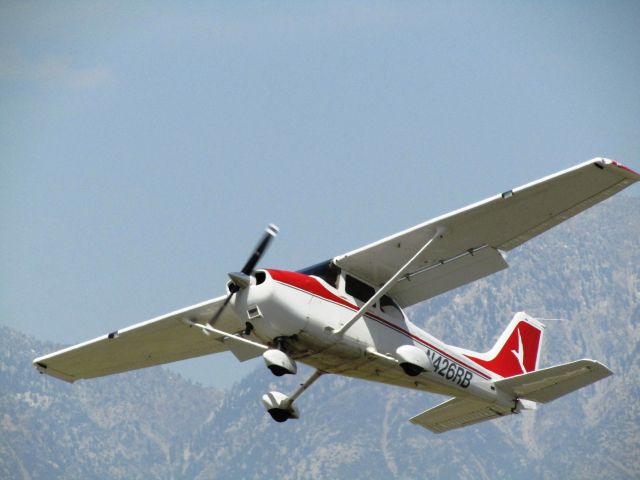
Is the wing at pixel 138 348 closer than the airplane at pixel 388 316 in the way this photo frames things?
No

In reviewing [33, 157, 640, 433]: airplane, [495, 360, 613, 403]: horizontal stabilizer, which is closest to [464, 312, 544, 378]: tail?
[33, 157, 640, 433]: airplane

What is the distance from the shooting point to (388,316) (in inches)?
902

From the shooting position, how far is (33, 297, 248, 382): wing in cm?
2462

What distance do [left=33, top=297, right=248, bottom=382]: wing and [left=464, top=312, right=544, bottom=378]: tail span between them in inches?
229

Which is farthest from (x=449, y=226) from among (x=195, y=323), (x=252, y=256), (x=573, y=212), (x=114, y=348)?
(x=114, y=348)

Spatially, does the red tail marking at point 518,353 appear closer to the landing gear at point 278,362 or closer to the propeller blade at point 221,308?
the propeller blade at point 221,308

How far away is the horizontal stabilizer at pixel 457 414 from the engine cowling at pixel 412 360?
145 inches

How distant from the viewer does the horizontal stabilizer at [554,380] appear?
902 inches

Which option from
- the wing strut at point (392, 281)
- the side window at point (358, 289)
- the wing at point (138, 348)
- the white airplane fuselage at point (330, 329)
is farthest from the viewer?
the wing at point (138, 348)

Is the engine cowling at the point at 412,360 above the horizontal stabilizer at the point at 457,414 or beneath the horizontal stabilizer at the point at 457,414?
above

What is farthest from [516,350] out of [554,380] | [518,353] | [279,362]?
[279,362]

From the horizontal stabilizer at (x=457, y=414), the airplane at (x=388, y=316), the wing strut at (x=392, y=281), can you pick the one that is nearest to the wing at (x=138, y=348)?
the airplane at (x=388, y=316)

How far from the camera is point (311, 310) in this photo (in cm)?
2128

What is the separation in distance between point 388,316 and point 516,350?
20.3 feet
